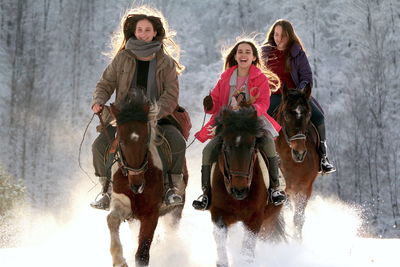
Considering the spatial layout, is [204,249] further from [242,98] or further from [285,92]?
[285,92]

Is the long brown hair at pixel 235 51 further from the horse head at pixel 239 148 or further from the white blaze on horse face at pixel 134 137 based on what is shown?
the white blaze on horse face at pixel 134 137

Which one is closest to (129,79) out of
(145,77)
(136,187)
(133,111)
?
(145,77)

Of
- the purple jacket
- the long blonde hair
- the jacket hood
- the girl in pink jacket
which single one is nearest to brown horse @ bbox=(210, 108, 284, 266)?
the girl in pink jacket

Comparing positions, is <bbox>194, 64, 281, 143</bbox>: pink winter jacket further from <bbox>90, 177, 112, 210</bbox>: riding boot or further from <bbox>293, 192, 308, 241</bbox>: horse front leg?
<bbox>293, 192, 308, 241</bbox>: horse front leg

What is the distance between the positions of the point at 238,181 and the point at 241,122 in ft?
2.18

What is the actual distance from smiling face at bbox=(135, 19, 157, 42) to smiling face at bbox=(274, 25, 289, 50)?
3439mm

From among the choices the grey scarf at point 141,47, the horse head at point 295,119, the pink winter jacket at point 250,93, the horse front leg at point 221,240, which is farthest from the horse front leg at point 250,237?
the horse head at point 295,119

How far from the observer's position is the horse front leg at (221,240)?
632 cm

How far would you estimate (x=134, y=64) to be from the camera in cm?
723

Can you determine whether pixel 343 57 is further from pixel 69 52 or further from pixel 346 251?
pixel 346 251

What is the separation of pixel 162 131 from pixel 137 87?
66cm

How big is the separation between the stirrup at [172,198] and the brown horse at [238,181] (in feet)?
1.38

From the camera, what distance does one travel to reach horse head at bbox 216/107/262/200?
6062 millimetres

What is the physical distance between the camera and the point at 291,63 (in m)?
10.1
